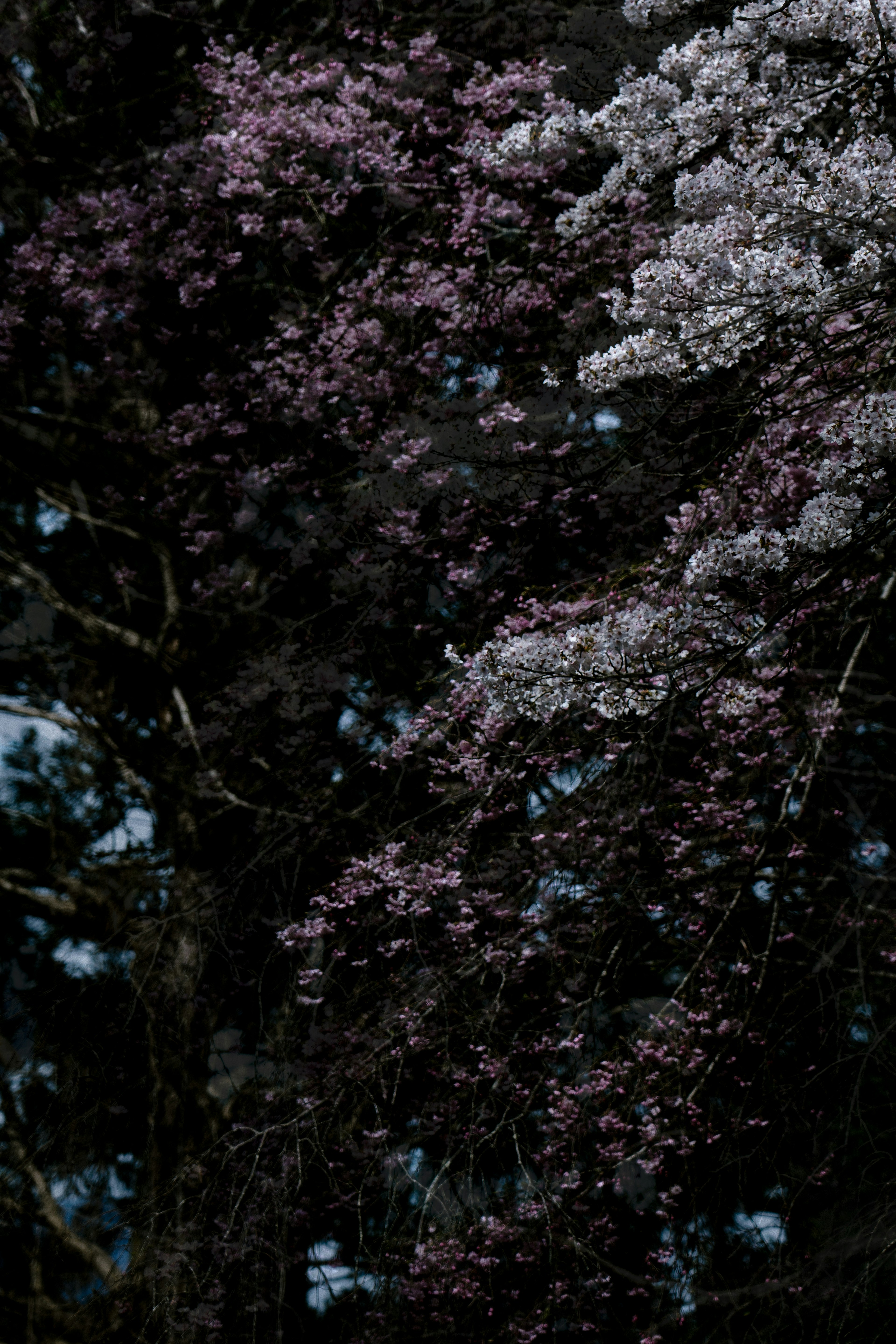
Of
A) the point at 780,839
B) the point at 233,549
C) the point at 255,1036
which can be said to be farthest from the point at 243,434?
the point at 780,839

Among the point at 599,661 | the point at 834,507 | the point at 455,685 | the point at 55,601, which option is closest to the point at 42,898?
the point at 55,601

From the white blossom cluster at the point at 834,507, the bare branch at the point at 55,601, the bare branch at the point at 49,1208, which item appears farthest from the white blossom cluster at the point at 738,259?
the bare branch at the point at 55,601

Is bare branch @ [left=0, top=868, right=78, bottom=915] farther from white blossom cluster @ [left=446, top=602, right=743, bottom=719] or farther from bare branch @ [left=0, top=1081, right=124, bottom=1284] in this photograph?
white blossom cluster @ [left=446, top=602, right=743, bottom=719]

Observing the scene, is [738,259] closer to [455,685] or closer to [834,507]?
[834,507]

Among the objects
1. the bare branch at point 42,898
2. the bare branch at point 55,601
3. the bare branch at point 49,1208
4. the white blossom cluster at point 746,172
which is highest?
the bare branch at point 55,601

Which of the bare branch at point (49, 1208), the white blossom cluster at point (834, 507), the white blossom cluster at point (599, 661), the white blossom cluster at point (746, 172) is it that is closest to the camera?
the white blossom cluster at point (834, 507)

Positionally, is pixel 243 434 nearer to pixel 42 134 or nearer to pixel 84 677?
pixel 84 677

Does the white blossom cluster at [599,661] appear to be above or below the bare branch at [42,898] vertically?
below

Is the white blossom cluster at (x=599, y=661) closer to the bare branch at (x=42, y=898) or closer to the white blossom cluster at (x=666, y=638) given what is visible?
the white blossom cluster at (x=666, y=638)

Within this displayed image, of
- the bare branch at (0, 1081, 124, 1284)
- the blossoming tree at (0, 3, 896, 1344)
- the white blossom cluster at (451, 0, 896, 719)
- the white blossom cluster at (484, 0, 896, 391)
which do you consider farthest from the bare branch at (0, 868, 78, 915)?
the white blossom cluster at (484, 0, 896, 391)

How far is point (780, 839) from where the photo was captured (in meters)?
4.28

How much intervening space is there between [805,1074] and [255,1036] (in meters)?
2.38

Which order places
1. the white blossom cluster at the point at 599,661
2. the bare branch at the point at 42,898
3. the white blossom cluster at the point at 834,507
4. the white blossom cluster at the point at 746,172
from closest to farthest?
the white blossom cluster at the point at 834,507, the white blossom cluster at the point at 746,172, the white blossom cluster at the point at 599,661, the bare branch at the point at 42,898

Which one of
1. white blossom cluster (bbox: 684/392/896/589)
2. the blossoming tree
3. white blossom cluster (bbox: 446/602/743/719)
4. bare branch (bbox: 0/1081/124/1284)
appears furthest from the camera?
bare branch (bbox: 0/1081/124/1284)
